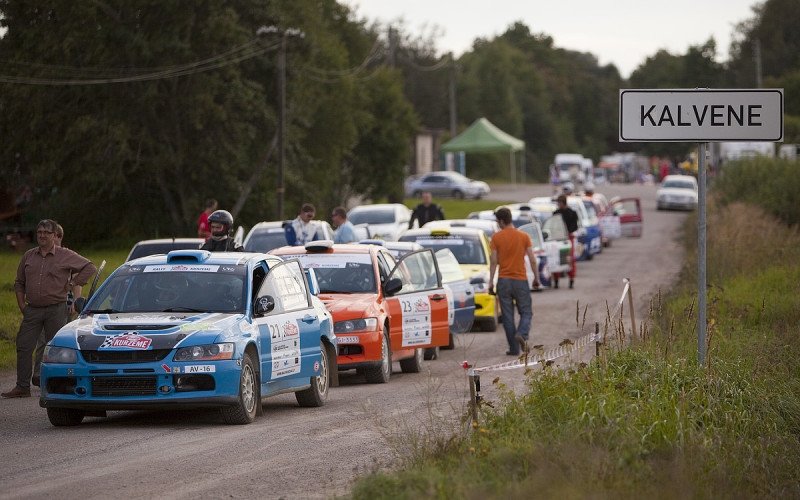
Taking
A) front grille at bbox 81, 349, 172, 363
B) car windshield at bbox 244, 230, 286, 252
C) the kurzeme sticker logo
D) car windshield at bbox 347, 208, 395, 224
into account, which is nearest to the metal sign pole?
front grille at bbox 81, 349, 172, 363

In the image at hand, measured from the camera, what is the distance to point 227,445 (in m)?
9.92

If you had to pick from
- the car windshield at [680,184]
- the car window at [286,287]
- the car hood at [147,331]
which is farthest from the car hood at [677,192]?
the car hood at [147,331]

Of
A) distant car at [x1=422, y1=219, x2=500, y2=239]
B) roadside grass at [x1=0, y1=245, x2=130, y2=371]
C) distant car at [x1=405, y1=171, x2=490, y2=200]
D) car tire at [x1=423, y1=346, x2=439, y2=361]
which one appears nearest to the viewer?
roadside grass at [x1=0, y1=245, x2=130, y2=371]

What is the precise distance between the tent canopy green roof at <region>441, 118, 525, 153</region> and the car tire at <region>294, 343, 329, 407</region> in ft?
197

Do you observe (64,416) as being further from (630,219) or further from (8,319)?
(630,219)

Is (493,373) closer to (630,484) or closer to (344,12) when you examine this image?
(630,484)

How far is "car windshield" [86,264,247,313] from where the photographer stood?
11.6m

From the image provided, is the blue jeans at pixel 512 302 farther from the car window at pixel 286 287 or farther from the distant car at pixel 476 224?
the distant car at pixel 476 224

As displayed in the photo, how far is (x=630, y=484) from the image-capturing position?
7160 millimetres

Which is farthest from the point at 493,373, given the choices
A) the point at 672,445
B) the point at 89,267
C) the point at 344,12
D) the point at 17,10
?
the point at 344,12

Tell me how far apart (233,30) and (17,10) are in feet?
24.2

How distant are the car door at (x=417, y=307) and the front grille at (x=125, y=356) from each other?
186 inches

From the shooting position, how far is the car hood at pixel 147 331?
10.7 metres

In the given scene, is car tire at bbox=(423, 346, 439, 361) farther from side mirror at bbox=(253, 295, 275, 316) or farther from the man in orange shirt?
side mirror at bbox=(253, 295, 275, 316)
